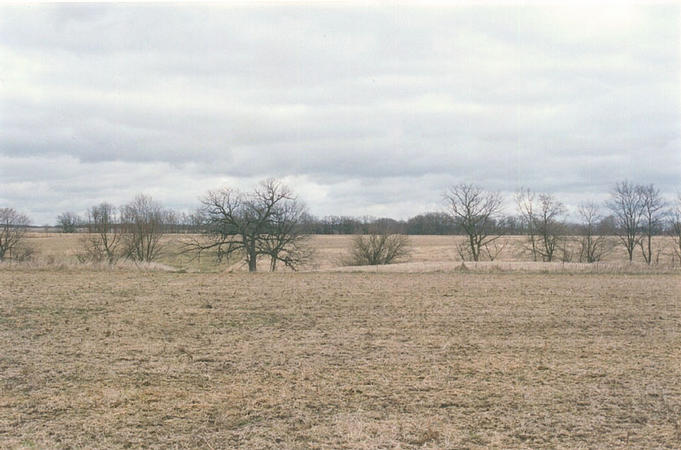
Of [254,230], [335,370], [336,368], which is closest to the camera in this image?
[335,370]

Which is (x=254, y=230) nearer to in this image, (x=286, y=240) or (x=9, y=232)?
(x=286, y=240)

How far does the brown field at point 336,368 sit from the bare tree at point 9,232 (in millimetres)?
45919

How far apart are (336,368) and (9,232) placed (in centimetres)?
6002

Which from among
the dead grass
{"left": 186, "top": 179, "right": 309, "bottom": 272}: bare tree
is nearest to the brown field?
the dead grass

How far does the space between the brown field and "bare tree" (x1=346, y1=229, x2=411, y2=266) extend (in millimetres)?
34183

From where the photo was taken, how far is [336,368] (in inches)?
344

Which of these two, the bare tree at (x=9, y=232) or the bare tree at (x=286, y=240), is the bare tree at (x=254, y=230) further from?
the bare tree at (x=9, y=232)

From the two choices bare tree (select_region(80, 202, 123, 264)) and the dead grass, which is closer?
the dead grass

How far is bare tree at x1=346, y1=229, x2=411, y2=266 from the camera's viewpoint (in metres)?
52.2

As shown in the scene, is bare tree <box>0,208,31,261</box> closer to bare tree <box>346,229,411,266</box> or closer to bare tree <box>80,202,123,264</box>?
bare tree <box>80,202,123,264</box>

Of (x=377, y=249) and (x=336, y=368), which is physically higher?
(x=377, y=249)

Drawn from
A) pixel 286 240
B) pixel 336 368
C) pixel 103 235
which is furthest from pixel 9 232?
pixel 336 368

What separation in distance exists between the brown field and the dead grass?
0.12 feet

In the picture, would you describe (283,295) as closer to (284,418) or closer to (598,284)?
(284,418)
